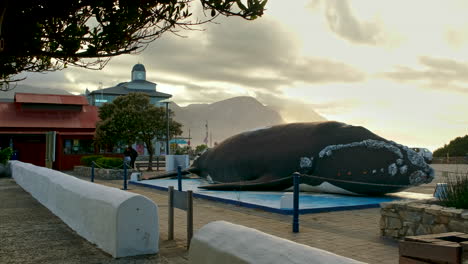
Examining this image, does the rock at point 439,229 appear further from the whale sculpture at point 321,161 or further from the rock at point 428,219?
the whale sculpture at point 321,161

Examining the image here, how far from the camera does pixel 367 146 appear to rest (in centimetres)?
1374

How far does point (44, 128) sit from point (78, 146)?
2817 millimetres

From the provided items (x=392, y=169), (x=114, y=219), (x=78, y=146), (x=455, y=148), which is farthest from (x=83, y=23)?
(x=455, y=148)

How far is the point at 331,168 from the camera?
13.7 metres

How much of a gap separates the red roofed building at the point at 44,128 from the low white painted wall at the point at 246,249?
101 feet

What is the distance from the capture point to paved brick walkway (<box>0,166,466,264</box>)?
24.0ft

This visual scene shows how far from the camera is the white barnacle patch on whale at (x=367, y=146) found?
Result: 1346cm

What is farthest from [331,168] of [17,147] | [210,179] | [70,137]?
[17,147]

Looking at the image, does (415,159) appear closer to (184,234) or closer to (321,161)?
(321,161)

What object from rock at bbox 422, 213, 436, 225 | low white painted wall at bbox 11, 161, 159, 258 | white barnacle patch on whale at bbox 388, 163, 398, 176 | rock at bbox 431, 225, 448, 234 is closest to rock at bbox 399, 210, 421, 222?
rock at bbox 422, 213, 436, 225

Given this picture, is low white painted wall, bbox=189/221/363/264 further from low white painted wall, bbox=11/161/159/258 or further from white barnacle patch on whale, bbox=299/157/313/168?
white barnacle patch on whale, bbox=299/157/313/168

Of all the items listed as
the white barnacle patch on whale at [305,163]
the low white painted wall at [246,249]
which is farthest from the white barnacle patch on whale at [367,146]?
the low white painted wall at [246,249]

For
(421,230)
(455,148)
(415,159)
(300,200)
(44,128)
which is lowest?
(300,200)

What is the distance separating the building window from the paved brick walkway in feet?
73.0
